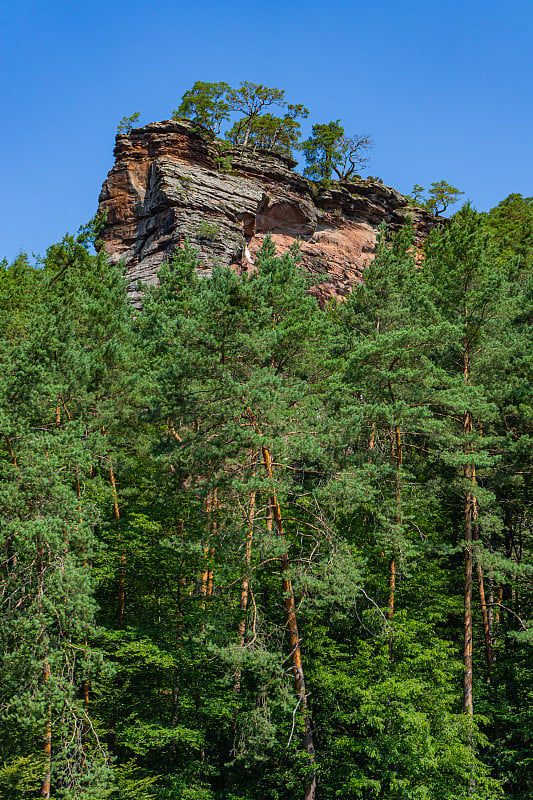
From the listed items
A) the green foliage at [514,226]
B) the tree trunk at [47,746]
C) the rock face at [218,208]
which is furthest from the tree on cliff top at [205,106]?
the tree trunk at [47,746]

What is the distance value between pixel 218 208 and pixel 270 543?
84.7 feet

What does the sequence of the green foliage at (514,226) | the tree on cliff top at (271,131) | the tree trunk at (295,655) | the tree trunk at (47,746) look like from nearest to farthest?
the tree trunk at (47,746), the tree trunk at (295,655), the green foliage at (514,226), the tree on cliff top at (271,131)

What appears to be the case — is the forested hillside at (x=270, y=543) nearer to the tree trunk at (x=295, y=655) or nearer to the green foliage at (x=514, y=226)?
the tree trunk at (x=295, y=655)

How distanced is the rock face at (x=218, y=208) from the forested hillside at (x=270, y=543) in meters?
13.5

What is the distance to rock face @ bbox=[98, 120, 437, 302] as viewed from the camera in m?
31.7

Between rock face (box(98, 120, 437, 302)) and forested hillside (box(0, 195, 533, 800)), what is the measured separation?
44.1 feet

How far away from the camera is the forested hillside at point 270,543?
11320 mm

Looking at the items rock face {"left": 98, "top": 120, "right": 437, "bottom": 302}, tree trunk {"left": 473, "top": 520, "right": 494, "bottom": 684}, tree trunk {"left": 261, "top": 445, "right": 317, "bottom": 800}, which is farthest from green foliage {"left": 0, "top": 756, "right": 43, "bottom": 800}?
rock face {"left": 98, "top": 120, "right": 437, "bottom": 302}

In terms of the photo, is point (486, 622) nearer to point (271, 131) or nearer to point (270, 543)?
point (270, 543)

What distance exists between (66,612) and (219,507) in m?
3.99

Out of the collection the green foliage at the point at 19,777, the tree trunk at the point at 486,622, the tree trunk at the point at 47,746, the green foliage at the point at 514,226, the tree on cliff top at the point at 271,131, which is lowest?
the green foliage at the point at 19,777

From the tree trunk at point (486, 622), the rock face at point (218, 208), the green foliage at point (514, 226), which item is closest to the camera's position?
the tree trunk at point (486, 622)

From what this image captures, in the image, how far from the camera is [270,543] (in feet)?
36.9

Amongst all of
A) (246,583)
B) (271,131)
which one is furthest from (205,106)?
(246,583)
